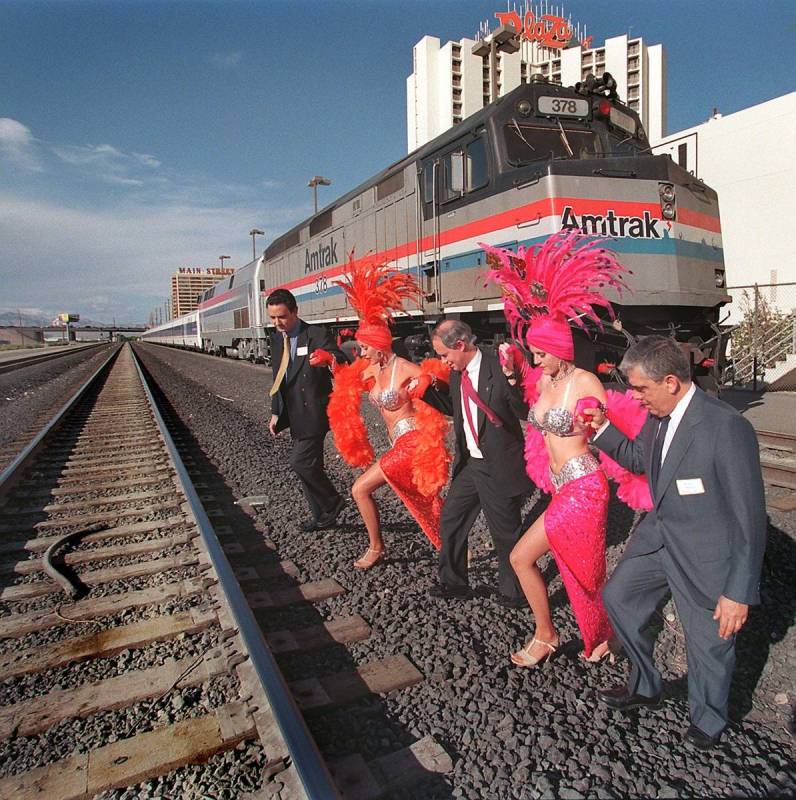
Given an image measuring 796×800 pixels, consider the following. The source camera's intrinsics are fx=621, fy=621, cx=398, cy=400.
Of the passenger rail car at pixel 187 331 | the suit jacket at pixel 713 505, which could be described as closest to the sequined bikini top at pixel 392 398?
the suit jacket at pixel 713 505

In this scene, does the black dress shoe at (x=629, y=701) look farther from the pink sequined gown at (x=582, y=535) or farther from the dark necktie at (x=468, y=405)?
the dark necktie at (x=468, y=405)

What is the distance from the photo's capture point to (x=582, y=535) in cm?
294

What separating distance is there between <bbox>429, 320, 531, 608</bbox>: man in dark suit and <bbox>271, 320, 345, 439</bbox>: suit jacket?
1.62m

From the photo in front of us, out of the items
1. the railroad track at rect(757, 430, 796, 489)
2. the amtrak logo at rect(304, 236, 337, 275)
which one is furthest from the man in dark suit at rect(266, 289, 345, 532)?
the amtrak logo at rect(304, 236, 337, 275)

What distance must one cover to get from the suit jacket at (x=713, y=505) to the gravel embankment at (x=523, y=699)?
0.65m

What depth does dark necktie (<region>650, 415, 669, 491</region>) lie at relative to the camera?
254 cm

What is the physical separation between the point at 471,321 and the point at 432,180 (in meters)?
2.53

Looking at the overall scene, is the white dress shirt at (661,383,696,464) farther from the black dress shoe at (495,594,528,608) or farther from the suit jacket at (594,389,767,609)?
the black dress shoe at (495,594,528,608)

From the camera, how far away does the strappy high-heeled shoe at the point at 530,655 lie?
3098 mm

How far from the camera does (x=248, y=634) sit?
3.09 m

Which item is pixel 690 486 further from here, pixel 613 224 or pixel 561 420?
pixel 613 224

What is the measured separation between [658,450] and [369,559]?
2412mm

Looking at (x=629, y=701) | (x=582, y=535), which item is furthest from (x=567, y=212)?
(x=629, y=701)

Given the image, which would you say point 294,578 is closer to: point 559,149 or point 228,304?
point 559,149
